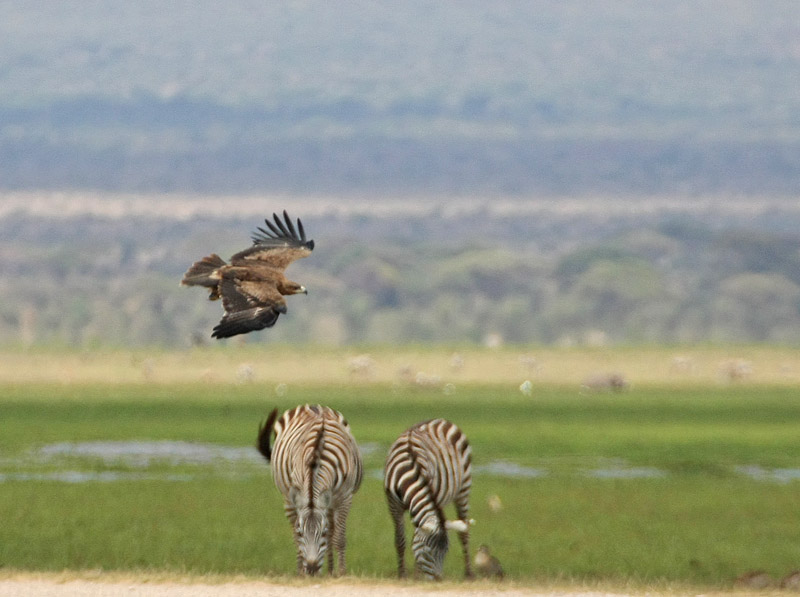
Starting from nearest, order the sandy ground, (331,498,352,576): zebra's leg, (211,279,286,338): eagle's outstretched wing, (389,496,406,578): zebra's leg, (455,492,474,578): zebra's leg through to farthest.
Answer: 1. the sandy ground
2. (211,279,286,338): eagle's outstretched wing
3. (389,496,406,578): zebra's leg
4. (331,498,352,576): zebra's leg
5. (455,492,474,578): zebra's leg

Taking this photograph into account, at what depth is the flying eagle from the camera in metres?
17.2

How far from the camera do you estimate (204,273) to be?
18.1 m

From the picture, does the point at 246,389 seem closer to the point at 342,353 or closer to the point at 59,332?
the point at 342,353

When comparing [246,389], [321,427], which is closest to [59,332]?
[246,389]

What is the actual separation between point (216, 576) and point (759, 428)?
36.9 metres

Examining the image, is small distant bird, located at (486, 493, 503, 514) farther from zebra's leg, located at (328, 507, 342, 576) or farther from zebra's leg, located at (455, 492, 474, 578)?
zebra's leg, located at (328, 507, 342, 576)

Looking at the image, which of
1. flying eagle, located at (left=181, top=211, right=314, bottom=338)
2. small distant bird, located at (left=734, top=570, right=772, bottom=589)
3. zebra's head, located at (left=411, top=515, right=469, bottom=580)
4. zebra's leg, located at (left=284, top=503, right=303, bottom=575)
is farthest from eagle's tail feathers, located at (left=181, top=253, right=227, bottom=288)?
small distant bird, located at (left=734, top=570, right=772, bottom=589)

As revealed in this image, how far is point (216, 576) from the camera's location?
18062 mm

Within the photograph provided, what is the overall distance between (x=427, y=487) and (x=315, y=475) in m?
1.23

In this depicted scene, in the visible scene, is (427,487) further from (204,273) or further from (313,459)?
(204,273)

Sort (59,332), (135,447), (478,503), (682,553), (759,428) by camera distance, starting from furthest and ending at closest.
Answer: (59,332), (759,428), (135,447), (478,503), (682,553)

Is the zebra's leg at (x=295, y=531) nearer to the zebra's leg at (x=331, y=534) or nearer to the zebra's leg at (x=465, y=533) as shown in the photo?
the zebra's leg at (x=331, y=534)

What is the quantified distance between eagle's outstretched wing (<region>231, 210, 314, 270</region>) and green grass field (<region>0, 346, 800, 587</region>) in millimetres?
3575

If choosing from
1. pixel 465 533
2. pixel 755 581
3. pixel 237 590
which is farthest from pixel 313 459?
pixel 755 581
